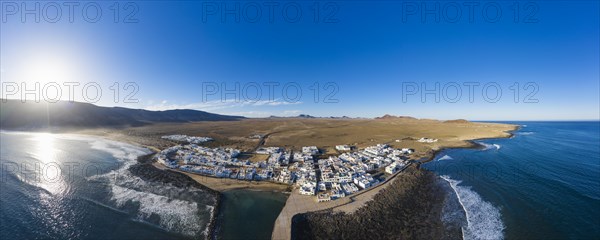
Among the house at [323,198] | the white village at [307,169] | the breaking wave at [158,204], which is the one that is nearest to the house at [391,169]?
the white village at [307,169]

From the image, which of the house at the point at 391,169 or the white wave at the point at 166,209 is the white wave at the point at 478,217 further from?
the white wave at the point at 166,209

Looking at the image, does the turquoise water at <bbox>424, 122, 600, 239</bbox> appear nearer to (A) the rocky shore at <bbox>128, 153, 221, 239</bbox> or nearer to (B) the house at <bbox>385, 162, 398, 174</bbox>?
(B) the house at <bbox>385, 162, 398, 174</bbox>

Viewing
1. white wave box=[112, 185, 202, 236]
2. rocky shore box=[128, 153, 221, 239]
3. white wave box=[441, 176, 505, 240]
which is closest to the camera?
white wave box=[441, 176, 505, 240]

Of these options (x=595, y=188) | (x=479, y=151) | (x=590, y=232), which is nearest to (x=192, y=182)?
(x=590, y=232)

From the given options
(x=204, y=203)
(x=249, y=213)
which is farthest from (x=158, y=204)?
(x=249, y=213)

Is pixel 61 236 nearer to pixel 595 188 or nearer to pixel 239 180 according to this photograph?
pixel 239 180

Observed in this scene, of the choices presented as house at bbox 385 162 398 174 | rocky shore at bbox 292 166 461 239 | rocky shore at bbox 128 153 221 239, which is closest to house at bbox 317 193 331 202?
rocky shore at bbox 292 166 461 239
